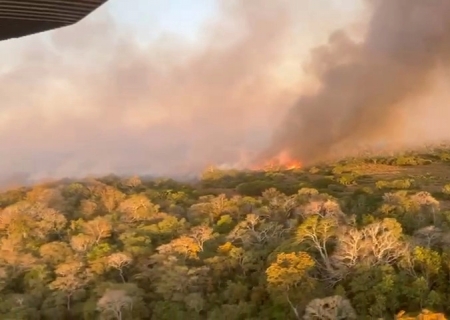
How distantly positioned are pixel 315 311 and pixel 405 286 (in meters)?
1.55

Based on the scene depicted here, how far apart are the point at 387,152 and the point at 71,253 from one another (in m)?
13.3

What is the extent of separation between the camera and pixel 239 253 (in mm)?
12102

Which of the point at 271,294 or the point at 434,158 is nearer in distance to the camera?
the point at 271,294

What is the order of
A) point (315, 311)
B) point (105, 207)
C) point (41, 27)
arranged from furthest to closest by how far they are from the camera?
point (105, 207)
point (315, 311)
point (41, 27)

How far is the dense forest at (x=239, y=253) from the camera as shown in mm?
9719

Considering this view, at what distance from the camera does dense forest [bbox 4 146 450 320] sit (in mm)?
9719

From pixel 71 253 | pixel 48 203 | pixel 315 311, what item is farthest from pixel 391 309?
pixel 48 203

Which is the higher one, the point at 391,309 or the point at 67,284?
the point at 67,284

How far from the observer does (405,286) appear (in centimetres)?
930

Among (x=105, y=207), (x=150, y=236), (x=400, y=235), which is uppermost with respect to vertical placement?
(x=105, y=207)

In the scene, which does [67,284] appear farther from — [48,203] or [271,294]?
[48,203]

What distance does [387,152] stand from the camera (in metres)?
23.3

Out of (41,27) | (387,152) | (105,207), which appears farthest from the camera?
(387,152)

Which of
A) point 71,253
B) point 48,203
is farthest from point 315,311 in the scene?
point 48,203
